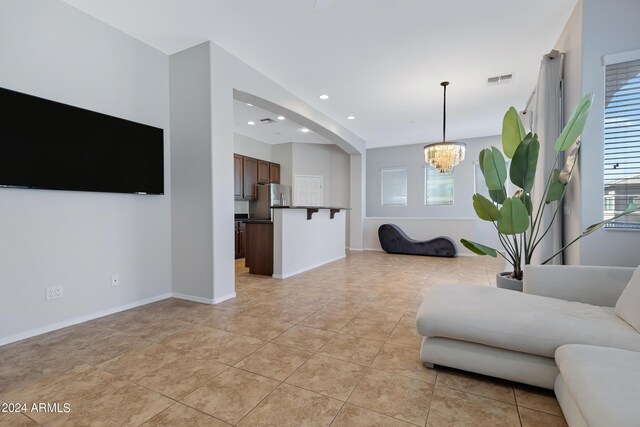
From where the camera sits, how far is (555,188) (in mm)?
2670

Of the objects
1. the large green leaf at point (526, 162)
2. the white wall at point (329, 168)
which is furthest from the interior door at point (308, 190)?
the large green leaf at point (526, 162)

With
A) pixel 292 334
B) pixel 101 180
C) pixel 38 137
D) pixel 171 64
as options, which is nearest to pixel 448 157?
pixel 292 334

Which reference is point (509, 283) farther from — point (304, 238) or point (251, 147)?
point (251, 147)

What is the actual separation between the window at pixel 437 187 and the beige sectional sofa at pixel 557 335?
5.94m

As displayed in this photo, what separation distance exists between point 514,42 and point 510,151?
1.45m

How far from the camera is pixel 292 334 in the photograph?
246cm

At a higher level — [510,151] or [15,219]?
[510,151]

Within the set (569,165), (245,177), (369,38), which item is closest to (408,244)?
(245,177)

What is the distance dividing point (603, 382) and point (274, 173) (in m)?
7.29

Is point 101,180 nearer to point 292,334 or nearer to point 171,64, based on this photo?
point 171,64

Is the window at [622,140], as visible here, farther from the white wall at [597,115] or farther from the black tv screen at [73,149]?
the black tv screen at [73,149]

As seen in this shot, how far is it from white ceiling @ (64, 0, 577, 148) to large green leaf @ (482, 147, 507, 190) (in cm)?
137

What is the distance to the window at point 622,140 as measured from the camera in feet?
7.70

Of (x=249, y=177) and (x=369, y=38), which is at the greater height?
(x=369, y=38)
